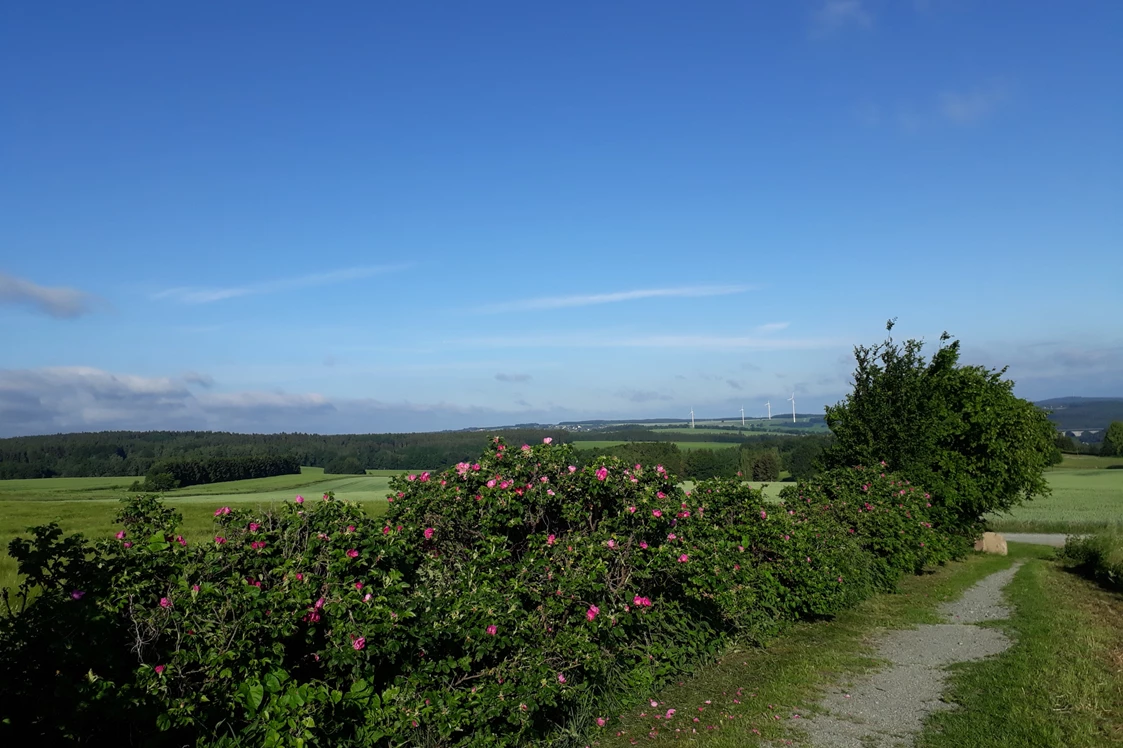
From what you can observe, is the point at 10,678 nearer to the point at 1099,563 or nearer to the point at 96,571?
the point at 96,571

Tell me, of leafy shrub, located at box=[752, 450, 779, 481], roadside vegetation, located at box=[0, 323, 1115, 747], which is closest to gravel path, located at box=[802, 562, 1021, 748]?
roadside vegetation, located at box=[0, 323, 1115, 747]

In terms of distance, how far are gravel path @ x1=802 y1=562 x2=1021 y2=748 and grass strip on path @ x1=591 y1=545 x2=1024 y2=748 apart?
0.24 meters

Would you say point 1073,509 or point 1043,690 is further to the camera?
point 1073,509

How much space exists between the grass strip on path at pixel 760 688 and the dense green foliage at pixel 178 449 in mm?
29226

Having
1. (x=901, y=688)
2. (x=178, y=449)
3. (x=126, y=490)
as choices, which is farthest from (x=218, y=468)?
(x=901, y=688)

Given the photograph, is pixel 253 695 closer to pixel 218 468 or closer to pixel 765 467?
pixel 218 468

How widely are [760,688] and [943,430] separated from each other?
655 inches

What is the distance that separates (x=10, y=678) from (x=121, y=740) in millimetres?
661

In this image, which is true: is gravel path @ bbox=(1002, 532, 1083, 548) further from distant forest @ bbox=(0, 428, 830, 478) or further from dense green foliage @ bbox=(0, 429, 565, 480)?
dense green foliage @ bbox=(0, 429, 565, 480)

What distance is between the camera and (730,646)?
364 inches

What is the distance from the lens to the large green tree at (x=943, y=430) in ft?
67.2

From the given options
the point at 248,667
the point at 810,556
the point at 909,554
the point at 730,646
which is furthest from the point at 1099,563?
the point at 248,667

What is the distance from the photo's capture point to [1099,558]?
18.5m

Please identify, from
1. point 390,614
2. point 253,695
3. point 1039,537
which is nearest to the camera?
point 253,695
